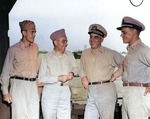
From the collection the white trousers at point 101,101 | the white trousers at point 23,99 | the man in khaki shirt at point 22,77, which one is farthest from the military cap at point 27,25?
the white trousers at point 101,101

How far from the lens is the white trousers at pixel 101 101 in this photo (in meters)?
3.38

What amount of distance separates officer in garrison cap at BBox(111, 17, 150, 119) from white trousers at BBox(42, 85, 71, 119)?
0.87 metres

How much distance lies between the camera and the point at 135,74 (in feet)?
10.3

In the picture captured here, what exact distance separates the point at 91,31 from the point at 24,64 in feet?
3.74

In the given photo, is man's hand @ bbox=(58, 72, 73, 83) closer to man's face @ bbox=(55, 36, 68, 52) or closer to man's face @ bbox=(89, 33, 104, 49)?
man's face @ bbox=(55, 36, 68, 52)

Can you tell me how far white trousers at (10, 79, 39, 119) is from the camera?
334 cm

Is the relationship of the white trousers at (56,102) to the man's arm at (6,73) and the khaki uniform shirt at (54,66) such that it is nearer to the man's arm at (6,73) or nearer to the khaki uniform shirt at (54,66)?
the khaki uniform shirt at (54,66)

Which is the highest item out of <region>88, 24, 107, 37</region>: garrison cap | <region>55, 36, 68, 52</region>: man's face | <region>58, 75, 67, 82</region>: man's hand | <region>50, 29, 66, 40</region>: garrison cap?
<region>88, 24, 107, 37</region>: garrison cap

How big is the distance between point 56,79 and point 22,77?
1.71ft

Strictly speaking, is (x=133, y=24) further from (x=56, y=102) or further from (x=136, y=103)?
(x=56, y=102)

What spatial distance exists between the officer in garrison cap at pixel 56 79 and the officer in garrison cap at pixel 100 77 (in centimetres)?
33

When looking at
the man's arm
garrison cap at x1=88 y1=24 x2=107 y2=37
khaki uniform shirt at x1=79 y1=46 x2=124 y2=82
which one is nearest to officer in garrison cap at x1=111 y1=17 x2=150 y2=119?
khaki uniform shirt at x1=79 y1=46 x2=124 y2=82

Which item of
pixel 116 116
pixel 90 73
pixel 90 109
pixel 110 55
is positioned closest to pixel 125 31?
pixel 110 55

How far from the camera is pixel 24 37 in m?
3.42
